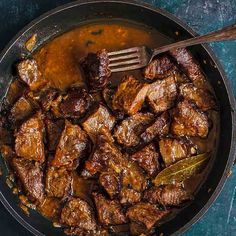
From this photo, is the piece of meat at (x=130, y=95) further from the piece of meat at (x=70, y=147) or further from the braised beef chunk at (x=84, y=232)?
the braised beef chunk at (x=84, y=232)

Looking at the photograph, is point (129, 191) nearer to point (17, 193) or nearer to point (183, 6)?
point (17, 193)

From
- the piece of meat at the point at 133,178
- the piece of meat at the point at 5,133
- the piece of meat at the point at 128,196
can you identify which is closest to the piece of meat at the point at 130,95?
the piece of meat at the point at 133,178

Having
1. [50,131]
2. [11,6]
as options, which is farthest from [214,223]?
[11,6]

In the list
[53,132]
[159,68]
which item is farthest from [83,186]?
[159,68]

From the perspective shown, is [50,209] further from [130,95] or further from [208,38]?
[208,38]

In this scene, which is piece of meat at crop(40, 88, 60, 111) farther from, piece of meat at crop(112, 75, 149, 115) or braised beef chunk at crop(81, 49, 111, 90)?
piece of meat at crop(112, 75, 149, 115)

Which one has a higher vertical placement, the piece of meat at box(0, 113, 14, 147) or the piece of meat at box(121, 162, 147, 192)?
the piece of meat at box(0, 113, 14, 147)

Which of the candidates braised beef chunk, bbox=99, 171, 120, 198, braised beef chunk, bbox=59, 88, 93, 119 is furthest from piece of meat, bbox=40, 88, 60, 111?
braised beef chunk, bbox=99, 171, 120, 198
